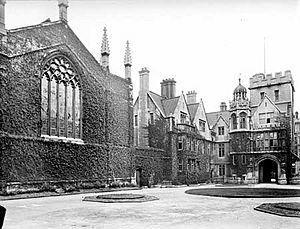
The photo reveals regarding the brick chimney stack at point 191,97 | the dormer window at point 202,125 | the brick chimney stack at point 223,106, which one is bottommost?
the dormer window at point 202,125

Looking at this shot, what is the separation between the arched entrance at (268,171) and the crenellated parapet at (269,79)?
9304 millimetres

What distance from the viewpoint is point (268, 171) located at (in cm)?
4238

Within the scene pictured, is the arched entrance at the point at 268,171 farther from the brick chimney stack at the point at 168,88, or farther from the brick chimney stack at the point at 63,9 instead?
the brick chimney stack at the point at 63,9

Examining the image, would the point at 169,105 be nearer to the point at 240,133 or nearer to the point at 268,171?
the point at 240,133

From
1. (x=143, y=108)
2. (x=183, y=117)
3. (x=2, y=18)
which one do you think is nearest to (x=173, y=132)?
(x=143, y=108)

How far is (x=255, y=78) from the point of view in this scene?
4622cm

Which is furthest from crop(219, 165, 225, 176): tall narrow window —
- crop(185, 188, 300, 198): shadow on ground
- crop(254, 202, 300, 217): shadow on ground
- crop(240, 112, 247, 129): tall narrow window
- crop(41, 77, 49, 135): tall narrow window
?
crop(254, 202, 300, 217): shadow on ground

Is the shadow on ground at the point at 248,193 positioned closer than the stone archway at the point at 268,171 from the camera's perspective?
Yes

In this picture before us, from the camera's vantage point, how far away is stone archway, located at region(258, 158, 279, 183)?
4106 centimetres

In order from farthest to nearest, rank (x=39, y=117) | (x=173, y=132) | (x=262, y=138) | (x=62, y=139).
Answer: (x=262, y=138) < (x=173, y=132) < (x=62, y=139) < (x=39, y=117)

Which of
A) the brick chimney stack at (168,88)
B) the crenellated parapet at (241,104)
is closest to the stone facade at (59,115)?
the brick chimney stack at (168,88)

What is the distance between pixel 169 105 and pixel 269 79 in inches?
583

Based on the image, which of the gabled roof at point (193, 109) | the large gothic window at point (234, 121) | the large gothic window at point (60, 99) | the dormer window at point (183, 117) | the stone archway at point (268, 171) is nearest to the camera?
the large gothic window at point (60, 99)

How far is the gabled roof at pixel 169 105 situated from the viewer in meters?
36.1
